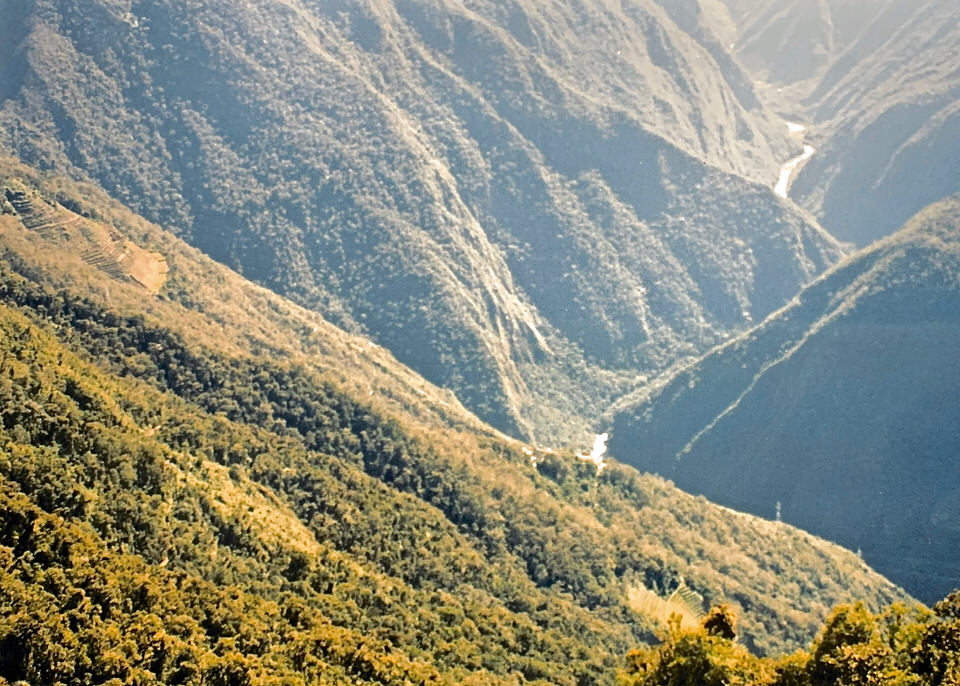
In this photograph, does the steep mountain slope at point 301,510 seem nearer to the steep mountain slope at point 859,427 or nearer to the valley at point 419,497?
the valley at point 419,497

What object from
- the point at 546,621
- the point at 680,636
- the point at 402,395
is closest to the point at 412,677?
the point at 680,636

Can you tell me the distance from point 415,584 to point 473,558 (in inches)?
412

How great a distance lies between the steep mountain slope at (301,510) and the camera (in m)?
69.9

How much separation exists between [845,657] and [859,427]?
14624 centimetres

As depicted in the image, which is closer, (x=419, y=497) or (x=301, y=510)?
(x=301, y=510)

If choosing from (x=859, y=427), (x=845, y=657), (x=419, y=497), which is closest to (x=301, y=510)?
(x=419, y=497)

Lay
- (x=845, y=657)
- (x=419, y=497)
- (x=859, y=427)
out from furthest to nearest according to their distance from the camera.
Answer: (x=859, y=427) < (x=419, y=497) < (x=845, y=657)

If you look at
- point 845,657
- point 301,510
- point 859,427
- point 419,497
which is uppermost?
point 859,427

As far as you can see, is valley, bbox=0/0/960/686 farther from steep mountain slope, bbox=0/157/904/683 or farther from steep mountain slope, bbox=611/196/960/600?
steep mountain slope, bbox=611/196/960/600

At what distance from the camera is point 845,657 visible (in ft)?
135

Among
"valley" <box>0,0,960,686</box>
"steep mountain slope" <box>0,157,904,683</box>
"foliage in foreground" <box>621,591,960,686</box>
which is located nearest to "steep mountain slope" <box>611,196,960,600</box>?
"valley" <box>0,0,960,686</box>

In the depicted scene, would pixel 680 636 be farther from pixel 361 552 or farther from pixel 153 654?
pixel 361 552

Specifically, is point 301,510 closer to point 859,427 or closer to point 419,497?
point 419,497

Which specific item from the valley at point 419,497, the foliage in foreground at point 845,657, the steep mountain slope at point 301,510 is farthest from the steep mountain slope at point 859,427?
the foliage in foreground at point 845,657
